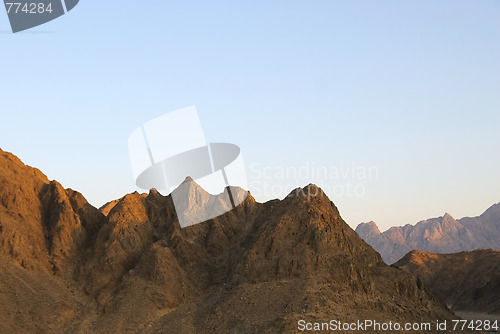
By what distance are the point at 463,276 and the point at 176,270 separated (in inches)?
3305

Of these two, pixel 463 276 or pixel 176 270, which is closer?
pixel 176 270

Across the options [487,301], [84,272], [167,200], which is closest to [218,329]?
[84,272]

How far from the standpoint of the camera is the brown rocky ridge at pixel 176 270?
57906 millimetres

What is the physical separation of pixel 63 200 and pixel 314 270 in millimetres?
38659

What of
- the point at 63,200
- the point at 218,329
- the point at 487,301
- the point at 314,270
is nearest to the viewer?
the point at 218,329

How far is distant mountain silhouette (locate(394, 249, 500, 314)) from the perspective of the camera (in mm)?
105581

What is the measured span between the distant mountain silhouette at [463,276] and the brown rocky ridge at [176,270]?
142 feet

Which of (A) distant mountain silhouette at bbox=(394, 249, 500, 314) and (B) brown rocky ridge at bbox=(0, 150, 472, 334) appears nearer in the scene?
(B) brown rocky ridge at bbox=(0, 150, 472, 334)

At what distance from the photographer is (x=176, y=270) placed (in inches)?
2702

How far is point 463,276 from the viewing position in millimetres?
122500

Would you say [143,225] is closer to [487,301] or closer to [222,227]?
[222,227]

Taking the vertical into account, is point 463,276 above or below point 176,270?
above

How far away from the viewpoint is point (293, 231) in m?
67.6

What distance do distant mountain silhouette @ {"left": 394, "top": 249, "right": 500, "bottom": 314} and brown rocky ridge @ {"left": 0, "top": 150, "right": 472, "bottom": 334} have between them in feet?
142
